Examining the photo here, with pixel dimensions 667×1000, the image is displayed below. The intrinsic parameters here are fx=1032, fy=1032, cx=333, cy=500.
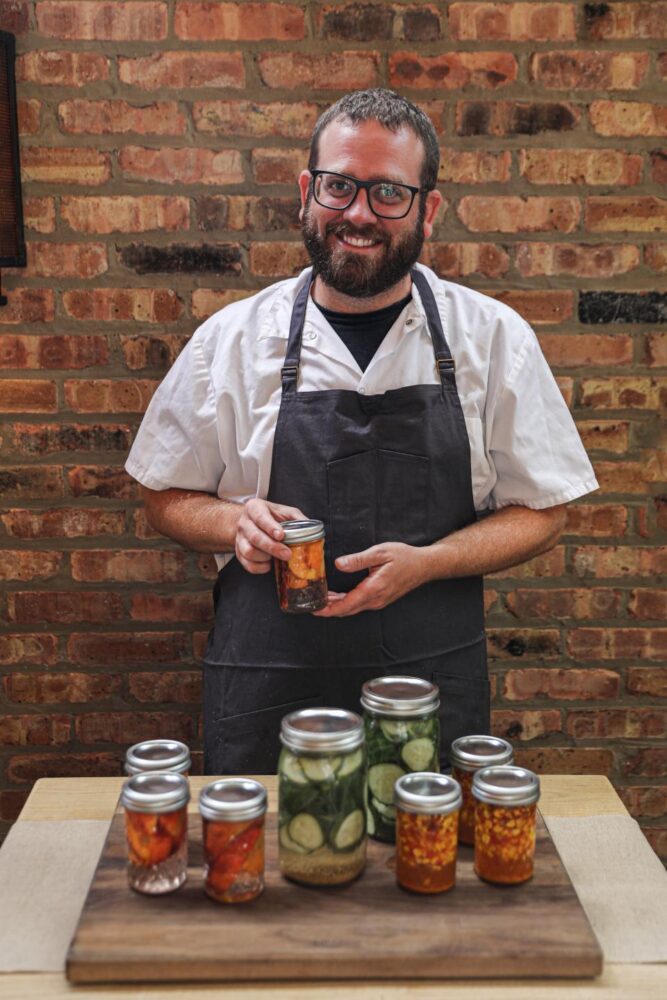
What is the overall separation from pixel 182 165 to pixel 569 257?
0.82m

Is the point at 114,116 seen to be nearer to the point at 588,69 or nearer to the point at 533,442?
the point at 588,69

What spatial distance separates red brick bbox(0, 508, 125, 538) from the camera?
7.23 ft

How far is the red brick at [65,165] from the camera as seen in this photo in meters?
2.09

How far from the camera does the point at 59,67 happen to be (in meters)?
2.06

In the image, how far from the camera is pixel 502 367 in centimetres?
182

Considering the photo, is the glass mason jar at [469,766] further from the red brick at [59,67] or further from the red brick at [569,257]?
the red brick at [59,67]

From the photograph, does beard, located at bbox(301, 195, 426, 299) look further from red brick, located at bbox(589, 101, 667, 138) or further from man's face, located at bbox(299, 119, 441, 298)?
red brick, located at bbox(589, 101, 667, 138)

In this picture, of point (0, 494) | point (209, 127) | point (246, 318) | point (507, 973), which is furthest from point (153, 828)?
point (209, 127)

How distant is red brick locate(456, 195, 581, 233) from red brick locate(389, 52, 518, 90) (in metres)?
0.23

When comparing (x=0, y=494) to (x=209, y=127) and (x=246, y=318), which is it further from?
(x=209, y=127)

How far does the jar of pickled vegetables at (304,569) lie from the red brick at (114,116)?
1059 millimetres

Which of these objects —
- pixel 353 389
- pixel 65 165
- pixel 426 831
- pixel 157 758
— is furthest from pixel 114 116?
pixel 426 831

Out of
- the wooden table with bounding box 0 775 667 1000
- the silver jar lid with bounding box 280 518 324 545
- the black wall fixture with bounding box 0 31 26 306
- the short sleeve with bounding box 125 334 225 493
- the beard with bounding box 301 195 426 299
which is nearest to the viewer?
the wooden table with bounding box 0 775 667 1000

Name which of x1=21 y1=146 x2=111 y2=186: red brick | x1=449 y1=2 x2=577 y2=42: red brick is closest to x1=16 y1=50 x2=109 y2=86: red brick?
x1=21 y1=146 x2=111 y2=186: red brick
